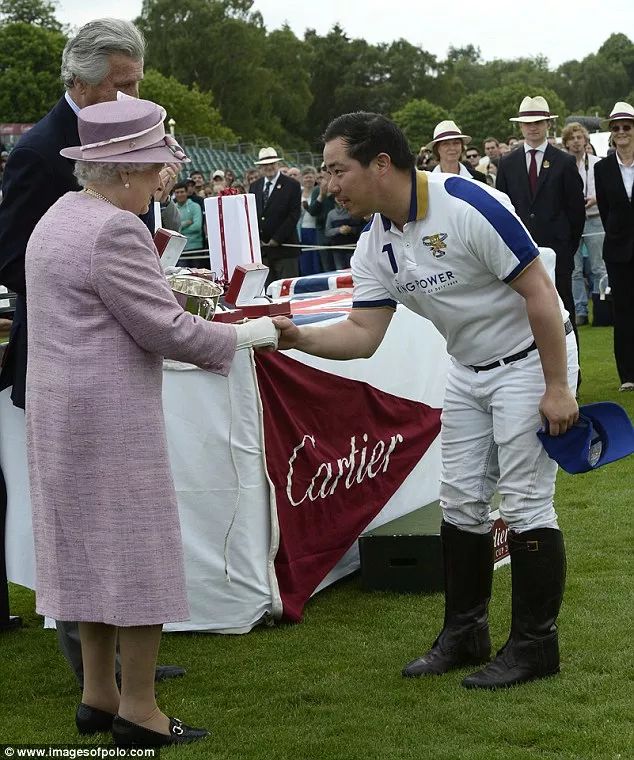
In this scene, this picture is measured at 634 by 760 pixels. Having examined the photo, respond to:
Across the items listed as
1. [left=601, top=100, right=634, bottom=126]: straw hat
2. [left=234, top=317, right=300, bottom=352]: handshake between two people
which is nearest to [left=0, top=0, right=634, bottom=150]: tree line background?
[left=601, top=100, right=634, bottom=126]: straw hat

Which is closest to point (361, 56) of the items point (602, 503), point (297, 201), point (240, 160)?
point (240, 160)

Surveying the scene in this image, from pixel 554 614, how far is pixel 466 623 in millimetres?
327

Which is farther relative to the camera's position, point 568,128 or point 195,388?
point 568,128

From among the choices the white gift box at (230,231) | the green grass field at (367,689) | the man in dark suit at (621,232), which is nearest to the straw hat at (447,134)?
the man in dark suit at (621,232)

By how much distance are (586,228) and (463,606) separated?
1064 cm

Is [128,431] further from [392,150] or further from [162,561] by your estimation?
[392,150]

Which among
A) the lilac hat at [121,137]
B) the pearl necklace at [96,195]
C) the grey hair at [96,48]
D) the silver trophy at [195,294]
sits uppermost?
the grey hair at [96,48]

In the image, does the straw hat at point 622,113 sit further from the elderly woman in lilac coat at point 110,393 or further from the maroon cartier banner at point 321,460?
the elderly woman in lilac coat at point 110,393

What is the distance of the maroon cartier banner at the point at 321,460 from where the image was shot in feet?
15.8

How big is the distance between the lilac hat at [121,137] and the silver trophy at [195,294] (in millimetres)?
676

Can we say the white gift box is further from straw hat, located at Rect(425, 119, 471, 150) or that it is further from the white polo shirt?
straw hat, located at Rect(425, 119, 471, 150)

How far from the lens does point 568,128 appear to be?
1383cm

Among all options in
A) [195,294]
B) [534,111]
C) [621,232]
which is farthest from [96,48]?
[534,111]

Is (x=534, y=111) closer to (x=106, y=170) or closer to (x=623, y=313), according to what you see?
(x=623, y=313)
